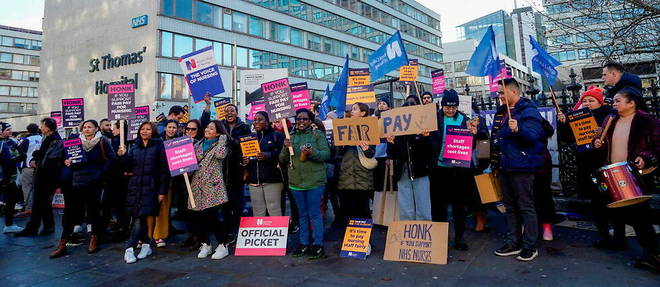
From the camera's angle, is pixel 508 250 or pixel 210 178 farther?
pixel 210 178

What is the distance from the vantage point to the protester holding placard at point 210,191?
208 inches

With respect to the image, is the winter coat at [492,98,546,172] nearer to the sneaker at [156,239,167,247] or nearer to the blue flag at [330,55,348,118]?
the blue flag at [330,55,348,118]

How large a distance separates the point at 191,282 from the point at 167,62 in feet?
85.6

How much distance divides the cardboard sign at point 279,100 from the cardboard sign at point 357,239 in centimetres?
187

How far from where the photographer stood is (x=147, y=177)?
538 centimetres

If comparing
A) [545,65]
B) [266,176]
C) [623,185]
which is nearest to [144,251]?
[266,176]

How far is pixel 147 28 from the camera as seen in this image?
88.8 ft

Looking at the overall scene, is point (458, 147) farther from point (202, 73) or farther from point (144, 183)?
point (202, 73)

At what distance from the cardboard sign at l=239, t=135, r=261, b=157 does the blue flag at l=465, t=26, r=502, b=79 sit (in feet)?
11.2

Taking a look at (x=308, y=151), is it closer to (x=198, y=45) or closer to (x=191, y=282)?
(x=191, y=282)

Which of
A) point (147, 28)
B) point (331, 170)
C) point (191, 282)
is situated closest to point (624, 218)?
point (331, 170)

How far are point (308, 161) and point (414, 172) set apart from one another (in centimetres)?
151

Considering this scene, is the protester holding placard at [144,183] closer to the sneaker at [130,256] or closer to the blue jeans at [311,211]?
the sneaker at [130,256]

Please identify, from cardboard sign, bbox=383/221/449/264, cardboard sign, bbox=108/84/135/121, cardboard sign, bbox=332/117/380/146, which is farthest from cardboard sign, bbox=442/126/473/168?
cardboard sign, bbox=108/84/135/121
